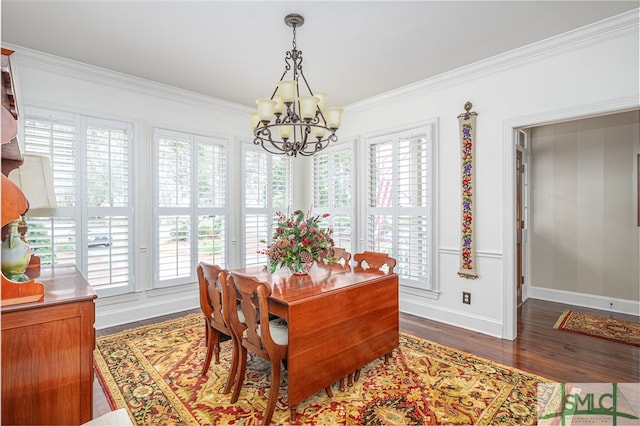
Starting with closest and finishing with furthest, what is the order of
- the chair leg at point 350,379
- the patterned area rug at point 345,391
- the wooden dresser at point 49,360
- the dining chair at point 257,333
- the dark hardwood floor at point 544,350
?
the wooden dresser at point 49,360, the dining chair at point 257,333, the patterned area rug at point 345,391, the chair leg at point 350,379, the dark hardwood floor at point 544,350

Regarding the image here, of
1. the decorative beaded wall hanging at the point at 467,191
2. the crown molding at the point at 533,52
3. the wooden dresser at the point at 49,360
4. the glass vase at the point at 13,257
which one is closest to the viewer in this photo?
the wooden dresser at the point at 49,360

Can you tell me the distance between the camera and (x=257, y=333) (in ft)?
6.91

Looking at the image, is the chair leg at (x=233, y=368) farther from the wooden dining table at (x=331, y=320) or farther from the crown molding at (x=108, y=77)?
the crown molding at (x=108, y=77)

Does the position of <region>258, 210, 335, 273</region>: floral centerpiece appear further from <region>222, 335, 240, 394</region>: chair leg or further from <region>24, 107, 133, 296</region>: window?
<region>24, 107, 133, 296</region>: window

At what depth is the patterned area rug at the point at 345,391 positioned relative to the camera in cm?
204

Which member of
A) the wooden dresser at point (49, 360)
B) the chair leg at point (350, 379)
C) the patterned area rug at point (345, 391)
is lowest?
the patterned area rug at point (345, 391)

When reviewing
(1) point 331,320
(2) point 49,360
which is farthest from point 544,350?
(2) point 49,360

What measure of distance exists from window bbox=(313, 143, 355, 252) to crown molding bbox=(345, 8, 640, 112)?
3.53ft

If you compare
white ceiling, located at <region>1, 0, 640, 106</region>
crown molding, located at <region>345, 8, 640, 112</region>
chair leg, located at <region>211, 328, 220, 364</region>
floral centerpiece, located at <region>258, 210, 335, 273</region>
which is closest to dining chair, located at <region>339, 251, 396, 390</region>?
floral centerpiece, located at <region>258, 210, 335, 273</region>

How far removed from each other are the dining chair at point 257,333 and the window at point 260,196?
2.56 m

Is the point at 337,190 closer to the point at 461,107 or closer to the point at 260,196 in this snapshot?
the point at 260,196

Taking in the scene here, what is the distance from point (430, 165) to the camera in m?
3.84

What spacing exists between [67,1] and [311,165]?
345cm

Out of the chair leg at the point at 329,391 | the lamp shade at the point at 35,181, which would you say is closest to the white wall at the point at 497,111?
the chair leg at the point at 329,391
